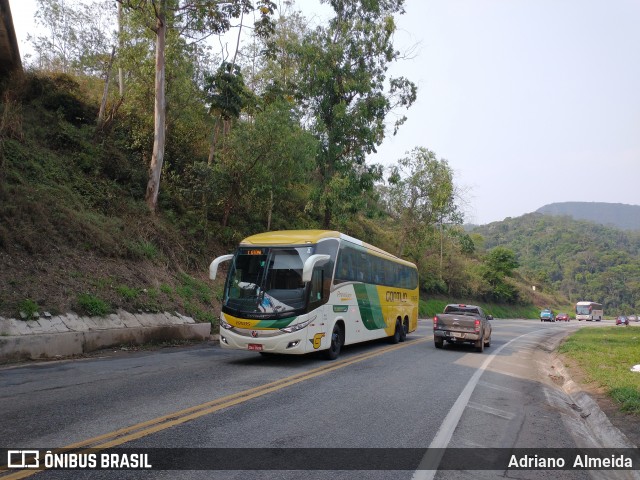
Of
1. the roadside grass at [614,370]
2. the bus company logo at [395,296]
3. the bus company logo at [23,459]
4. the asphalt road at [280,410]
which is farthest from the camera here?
the bus company logo at [395,296]

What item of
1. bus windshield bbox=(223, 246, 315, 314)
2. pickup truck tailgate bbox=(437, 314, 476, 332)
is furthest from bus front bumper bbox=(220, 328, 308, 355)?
pickup truck tailgate bbox=(437, 314, 476, 332)

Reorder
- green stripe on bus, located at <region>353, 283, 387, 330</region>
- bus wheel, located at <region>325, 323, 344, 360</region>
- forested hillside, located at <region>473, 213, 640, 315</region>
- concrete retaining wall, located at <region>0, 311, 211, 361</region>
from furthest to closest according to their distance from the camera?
forested hillside, located at <region>473, 213, 640, 315</region> < green stripe on bus, located at <region>353, 283, 387, 330</region> < bus wheel, located at <region>325, 323, 344, 360</region> < concrete retaining wall, located at <region>0, 311, 211, 361</region>

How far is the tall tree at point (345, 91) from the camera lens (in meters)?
26.4

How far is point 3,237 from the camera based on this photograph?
39.3 feet

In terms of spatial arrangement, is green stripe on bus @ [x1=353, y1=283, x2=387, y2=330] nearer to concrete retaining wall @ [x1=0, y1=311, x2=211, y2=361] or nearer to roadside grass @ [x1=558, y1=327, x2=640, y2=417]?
concrete retaining wall @ [x1=0, y1=311, x2=211, y2=361]

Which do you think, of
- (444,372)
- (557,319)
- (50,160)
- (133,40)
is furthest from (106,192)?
(557,319)

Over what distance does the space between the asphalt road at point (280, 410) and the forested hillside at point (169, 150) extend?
4.12 metres

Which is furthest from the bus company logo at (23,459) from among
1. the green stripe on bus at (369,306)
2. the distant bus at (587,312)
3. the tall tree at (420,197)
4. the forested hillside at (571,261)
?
the forested hillside at (571,261)

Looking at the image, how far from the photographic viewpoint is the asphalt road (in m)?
5.09

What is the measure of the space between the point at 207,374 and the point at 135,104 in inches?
675

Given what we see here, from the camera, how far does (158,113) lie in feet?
61.4

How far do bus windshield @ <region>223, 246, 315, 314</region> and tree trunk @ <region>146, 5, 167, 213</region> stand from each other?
9911 mm

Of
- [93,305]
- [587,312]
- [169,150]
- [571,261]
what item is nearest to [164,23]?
[169,150]

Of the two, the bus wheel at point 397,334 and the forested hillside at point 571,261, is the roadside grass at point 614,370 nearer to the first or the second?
the bus wheel at point 397,334
